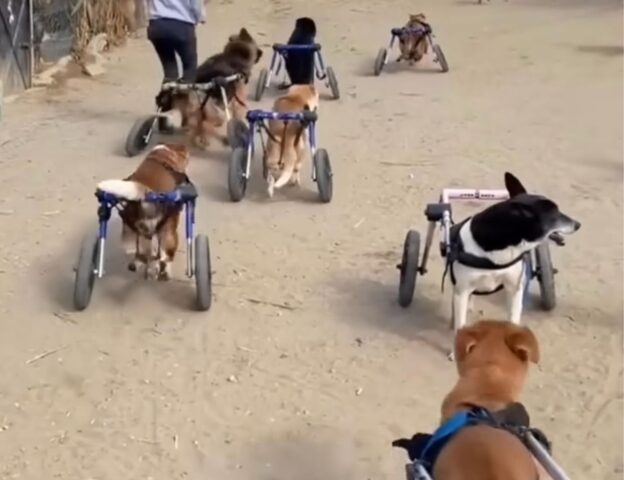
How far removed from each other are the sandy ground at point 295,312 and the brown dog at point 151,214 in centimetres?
16

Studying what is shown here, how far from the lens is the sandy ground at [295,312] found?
4.29m

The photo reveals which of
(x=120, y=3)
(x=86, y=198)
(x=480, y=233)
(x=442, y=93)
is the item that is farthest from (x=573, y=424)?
(x=120, y=3)

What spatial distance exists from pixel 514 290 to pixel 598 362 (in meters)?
0.53

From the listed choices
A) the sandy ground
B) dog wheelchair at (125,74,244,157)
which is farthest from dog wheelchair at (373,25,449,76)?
dog wheelchair at (125,74,244,157)

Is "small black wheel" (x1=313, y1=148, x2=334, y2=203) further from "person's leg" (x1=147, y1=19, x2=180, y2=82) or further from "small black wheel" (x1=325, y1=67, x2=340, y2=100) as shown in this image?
"small black wheel" (x1=325, y1=67, x2=340, y2=100)

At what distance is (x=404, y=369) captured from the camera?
4.84m

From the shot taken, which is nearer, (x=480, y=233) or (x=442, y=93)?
(x=480, y=233)

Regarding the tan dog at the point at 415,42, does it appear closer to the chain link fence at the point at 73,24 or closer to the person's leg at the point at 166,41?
the chain link fence at the point at 73,24

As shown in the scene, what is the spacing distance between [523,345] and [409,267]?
65.1 inches

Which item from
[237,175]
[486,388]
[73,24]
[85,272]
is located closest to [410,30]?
[73,24]

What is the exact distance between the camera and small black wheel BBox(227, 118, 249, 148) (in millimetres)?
7242

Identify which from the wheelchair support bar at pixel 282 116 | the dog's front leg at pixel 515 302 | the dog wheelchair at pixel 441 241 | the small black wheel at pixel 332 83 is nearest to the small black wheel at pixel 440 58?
Answer: the small black wheel at pixel 332 83

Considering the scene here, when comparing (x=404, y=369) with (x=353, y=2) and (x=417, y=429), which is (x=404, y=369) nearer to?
(x=417, y=429)

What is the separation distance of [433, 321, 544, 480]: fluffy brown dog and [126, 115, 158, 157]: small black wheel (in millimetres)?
4482
